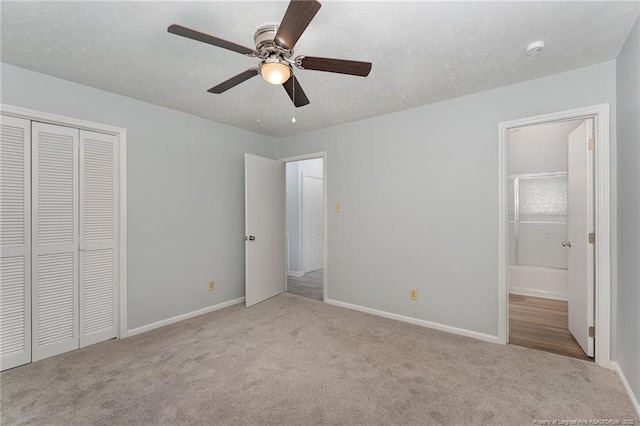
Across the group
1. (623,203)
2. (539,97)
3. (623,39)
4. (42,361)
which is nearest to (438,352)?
(623,203)

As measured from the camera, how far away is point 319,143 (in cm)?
408

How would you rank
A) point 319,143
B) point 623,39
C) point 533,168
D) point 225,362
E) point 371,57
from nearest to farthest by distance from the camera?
point 623,39, point 371,57, point 225,362, point 319,143, point 533,168

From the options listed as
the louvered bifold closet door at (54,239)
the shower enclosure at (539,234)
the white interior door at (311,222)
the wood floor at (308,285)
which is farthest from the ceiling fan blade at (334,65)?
the white interior door at (311,222)

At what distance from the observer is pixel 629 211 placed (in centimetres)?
195

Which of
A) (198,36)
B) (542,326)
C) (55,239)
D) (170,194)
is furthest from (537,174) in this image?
(55,239)

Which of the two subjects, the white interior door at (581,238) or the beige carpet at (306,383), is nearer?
the beige carpet at (306,383)

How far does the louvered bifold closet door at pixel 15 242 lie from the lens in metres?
2.30

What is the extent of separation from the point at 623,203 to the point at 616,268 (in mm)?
522

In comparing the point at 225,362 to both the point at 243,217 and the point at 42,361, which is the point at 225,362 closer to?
the point at 42,361

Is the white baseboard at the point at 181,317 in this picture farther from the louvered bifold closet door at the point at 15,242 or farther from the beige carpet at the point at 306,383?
the louvered bifold closet door at the point at 15,242

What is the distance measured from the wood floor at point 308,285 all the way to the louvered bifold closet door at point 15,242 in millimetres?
2969

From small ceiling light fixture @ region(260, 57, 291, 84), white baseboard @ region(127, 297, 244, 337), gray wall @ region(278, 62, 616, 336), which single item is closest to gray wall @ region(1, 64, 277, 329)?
white baseboard @ region(127, 297, 244, 337)

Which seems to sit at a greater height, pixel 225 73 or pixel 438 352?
pixel 225 73

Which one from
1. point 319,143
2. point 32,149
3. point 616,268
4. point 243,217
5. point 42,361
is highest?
point 319,143
